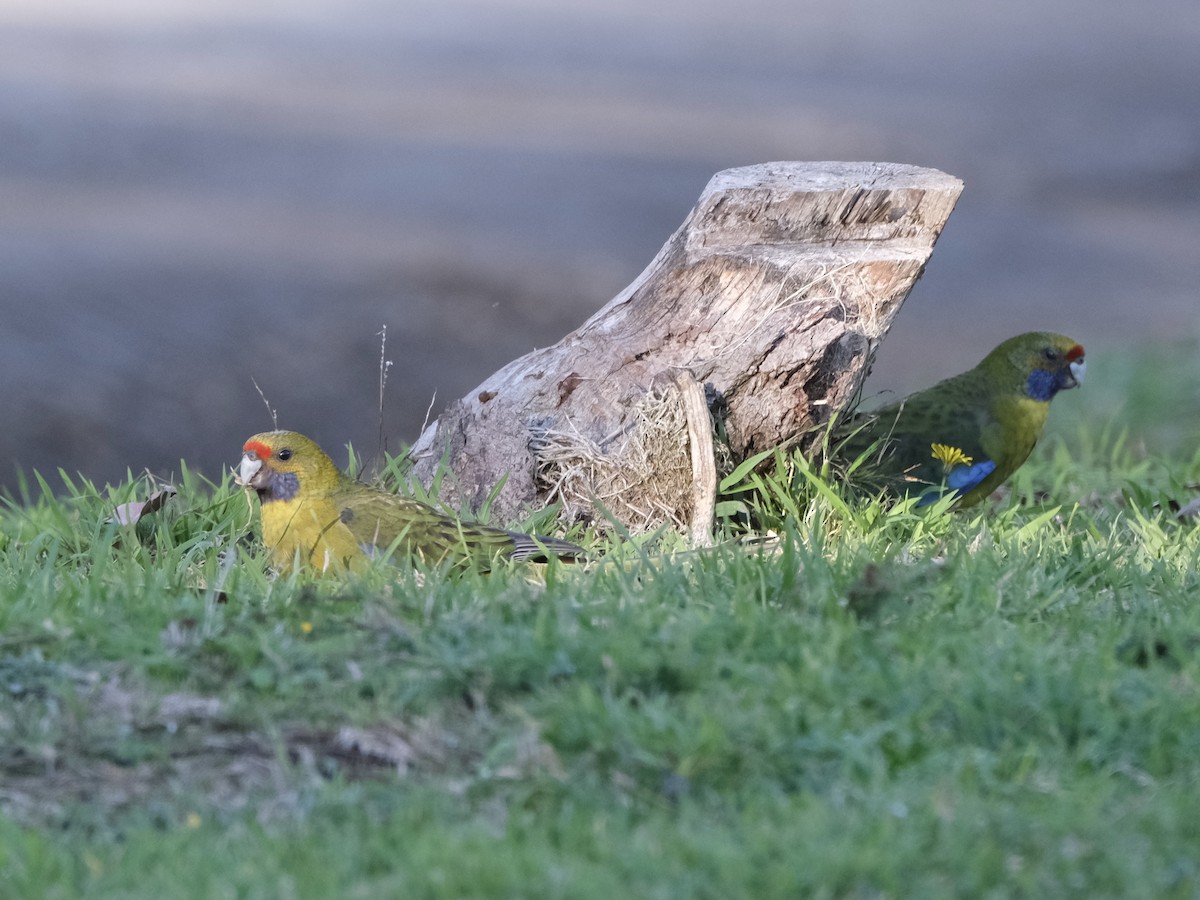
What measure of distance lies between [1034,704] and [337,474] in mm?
2670

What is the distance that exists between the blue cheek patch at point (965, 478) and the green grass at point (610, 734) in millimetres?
1584

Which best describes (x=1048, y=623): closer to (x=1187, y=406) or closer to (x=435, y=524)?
(x=435, y=524)

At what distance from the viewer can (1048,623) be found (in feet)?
12.3

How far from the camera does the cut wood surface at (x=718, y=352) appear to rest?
5312 mm

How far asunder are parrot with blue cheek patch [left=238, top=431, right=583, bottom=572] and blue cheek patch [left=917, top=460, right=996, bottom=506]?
1829mm

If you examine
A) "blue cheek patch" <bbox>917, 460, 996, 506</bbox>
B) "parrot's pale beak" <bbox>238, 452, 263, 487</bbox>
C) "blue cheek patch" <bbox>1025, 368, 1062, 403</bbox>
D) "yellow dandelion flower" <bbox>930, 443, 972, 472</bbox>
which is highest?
"parrot's pale beak" <bbox>238, 452, 263, 487</bbox>

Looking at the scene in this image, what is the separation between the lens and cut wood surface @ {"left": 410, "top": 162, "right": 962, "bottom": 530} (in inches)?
209

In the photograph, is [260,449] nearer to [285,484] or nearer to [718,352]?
[285,484]

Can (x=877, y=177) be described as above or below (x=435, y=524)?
above

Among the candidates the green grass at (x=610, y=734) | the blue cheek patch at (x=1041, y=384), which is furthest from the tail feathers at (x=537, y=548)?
the blue cheek patch at (x=1041, y=384)

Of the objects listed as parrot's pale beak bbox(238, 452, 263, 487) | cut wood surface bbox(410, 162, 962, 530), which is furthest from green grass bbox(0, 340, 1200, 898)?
cut wood surface bbox(410, 162, 962, 530)

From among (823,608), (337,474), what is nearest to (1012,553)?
(823,608)

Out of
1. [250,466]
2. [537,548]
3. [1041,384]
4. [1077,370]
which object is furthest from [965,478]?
[250,466]

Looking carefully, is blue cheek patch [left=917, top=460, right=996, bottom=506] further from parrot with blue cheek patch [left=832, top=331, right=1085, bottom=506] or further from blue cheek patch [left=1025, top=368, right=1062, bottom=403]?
blue cheek patch [left=1025, top=368, right=1062, bottom=403]
